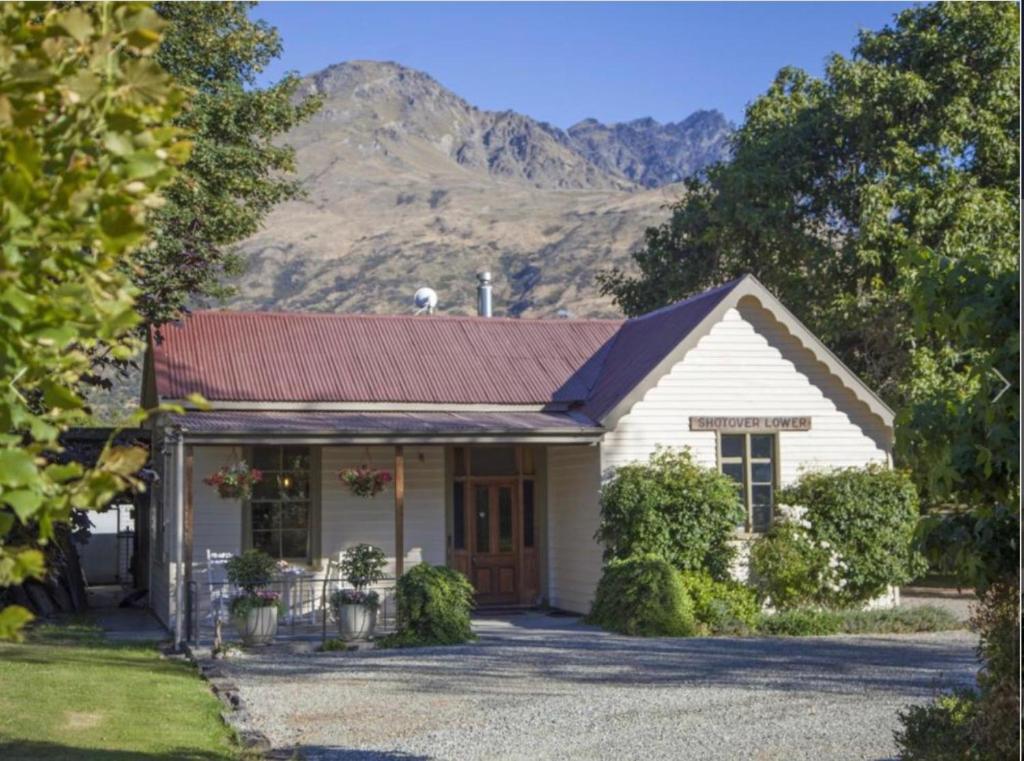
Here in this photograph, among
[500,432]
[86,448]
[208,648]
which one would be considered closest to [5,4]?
[208,648]

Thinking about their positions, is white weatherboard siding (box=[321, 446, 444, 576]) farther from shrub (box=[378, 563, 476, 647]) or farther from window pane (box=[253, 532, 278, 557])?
shrub (box=[378, 563, 476, 647])

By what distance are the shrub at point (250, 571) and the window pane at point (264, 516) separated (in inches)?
95.1

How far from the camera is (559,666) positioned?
48.5 ft

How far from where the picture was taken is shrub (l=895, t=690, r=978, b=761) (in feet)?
24.9

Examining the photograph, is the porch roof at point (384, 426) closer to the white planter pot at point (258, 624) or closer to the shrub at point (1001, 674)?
the white planter pot at point (258, 624)

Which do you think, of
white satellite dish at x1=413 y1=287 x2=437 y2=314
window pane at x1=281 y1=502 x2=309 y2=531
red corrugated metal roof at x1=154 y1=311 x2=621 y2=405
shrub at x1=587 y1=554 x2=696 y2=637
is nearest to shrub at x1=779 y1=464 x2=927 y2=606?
shrub at x1=587 y1=554 x2=696 y2=637

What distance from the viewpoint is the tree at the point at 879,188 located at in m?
26.7

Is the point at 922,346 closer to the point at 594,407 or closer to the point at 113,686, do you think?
the point at 594,407

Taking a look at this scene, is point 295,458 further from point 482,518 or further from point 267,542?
point 482,518

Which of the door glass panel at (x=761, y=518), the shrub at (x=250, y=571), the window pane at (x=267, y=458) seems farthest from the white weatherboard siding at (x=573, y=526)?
the shrub at (x=250, y=571)

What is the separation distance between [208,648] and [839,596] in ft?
32.1

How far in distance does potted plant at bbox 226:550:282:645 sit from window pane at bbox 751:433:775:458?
8146 mm

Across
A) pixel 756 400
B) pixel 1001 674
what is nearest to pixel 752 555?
pixel 756 400

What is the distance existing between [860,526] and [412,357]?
789cm
